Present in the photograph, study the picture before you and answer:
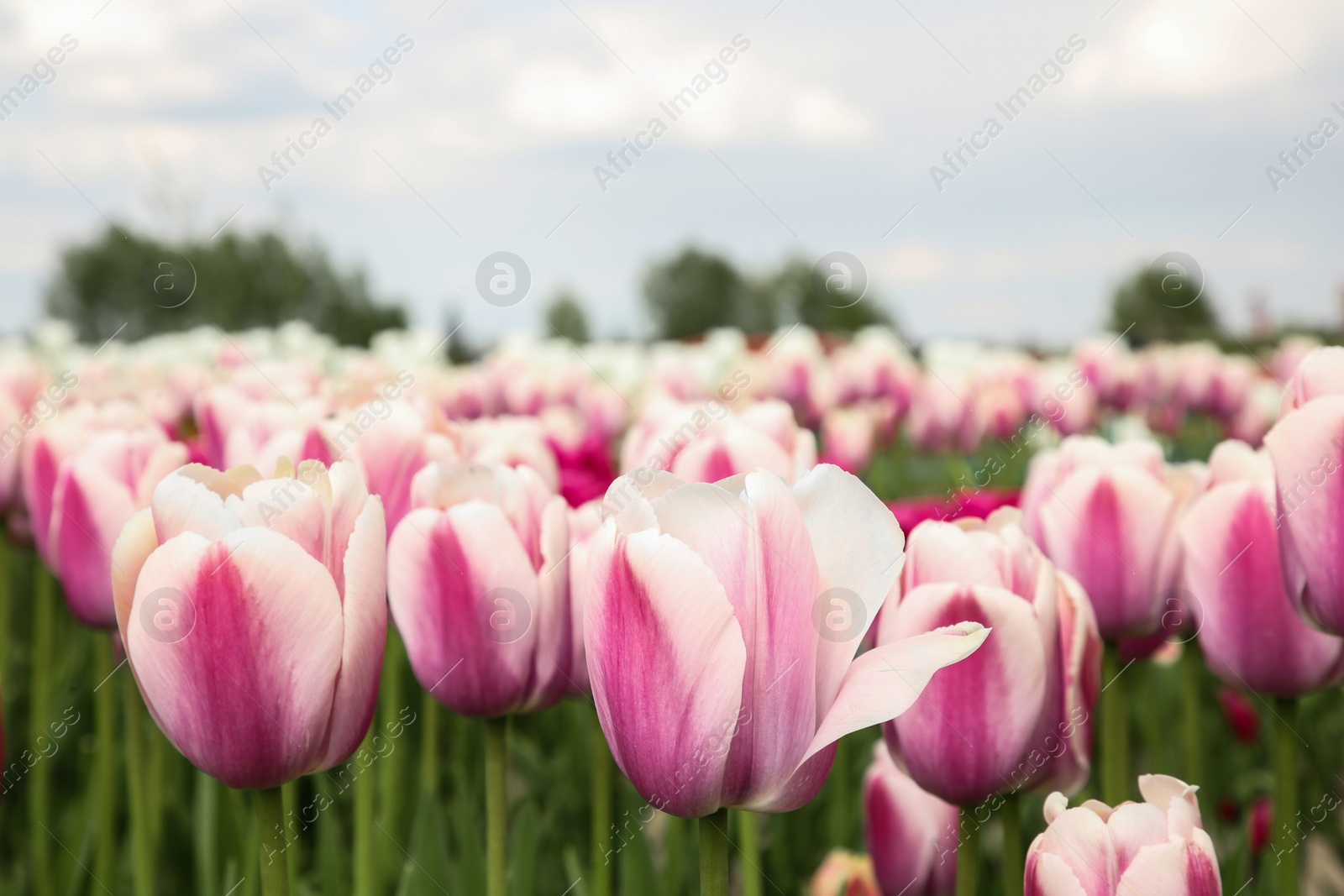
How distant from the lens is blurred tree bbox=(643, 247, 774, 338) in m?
59.2

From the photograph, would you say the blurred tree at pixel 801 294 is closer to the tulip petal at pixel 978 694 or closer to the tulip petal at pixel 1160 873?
the tulip petal at pixel 978 694

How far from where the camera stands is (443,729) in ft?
10.1

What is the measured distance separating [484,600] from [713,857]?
0.46m

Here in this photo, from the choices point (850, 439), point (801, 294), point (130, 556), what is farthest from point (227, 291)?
point (801, 294)

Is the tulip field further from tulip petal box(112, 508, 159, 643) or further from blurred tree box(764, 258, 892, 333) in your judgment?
blurred tree box(764, 258, 892, 333)

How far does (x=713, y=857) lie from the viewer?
822 millimetres

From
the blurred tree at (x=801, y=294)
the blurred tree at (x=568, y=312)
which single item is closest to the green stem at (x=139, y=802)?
the blurred tree at (x=568, y=312)

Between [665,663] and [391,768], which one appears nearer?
[665,663]

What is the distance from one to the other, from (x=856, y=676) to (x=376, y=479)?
844 millimetres

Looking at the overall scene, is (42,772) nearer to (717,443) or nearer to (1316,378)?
(717,443)

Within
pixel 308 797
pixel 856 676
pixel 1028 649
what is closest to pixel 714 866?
pixel 856 676

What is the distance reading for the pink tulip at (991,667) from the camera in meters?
1.05

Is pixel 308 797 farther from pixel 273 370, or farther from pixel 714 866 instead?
pixel 714 866

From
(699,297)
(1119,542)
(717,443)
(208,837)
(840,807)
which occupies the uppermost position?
(1119,542)
